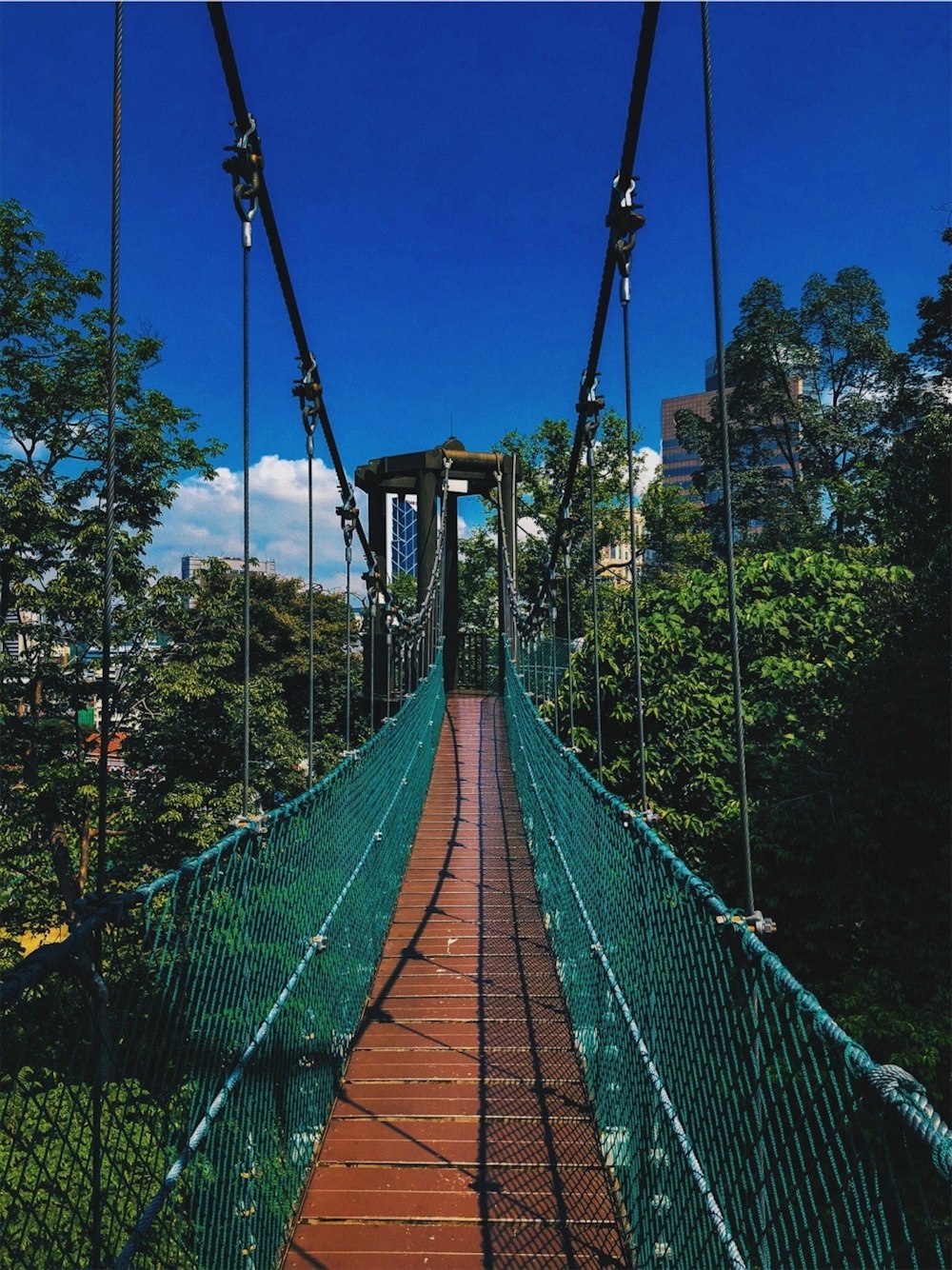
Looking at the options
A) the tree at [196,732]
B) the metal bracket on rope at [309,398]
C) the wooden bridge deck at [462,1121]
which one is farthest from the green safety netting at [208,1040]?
the tree at [196,732]

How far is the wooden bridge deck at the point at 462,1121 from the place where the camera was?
6.05 feet

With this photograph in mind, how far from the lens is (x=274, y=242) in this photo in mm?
3559

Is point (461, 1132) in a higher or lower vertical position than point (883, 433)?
lower

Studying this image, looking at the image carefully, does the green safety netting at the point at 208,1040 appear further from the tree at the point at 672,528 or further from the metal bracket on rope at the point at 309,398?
the tree at the point at 672,528

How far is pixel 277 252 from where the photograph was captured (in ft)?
11.8

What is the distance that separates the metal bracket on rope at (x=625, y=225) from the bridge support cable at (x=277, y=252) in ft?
3.95

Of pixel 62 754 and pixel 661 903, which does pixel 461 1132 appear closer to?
pixel 661 903

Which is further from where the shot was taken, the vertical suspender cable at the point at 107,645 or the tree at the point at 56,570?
the tree at the point at 56,570

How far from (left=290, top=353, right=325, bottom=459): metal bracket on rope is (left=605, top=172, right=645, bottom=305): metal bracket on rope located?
4.69ft

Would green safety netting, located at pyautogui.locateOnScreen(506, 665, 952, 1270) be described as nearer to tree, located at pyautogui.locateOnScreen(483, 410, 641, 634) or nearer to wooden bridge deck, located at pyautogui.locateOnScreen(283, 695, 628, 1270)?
wooden bridge deck, located at pyautogui.locateOnScreen(283, 695, 628, 1270)

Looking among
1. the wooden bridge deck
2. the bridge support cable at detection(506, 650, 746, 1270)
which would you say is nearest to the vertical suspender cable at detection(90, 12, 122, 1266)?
the wooden bridge deck

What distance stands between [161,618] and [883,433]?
499 inches

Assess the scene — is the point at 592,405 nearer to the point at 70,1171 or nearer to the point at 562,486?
the point at 70,1171

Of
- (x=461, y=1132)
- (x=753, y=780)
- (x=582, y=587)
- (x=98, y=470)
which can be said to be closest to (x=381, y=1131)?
(x=461, y=1132)
